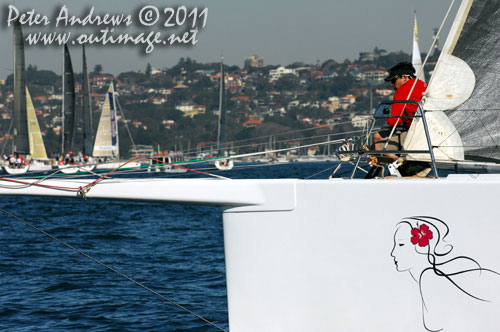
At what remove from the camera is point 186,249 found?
35.0 ft

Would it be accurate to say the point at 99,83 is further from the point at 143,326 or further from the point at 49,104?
the point at 143,326

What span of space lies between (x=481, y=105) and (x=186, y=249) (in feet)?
21.6

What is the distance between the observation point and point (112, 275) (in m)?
8.48

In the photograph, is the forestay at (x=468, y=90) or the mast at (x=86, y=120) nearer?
the forestay at (x=468, y=90)

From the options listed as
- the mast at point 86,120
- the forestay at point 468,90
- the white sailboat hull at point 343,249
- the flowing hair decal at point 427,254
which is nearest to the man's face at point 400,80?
the forestay at point 468,90

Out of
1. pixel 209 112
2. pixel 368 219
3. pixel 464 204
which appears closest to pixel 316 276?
pixel 368 219

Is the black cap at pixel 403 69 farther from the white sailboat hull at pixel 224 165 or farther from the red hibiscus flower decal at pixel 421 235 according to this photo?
the white sailboat hull at pixel 224 165

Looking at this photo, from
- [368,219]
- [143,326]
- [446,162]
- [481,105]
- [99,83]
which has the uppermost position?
[99,83]

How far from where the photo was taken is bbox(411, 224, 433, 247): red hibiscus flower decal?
3755 millimetres

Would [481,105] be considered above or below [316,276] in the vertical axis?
above

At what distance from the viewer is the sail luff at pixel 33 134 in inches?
1833

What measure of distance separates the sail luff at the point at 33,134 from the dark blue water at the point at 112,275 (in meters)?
32.5

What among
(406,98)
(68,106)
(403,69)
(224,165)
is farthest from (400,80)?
(68,106)

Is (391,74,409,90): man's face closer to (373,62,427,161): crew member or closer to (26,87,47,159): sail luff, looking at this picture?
(373,62,427,161): crew member
